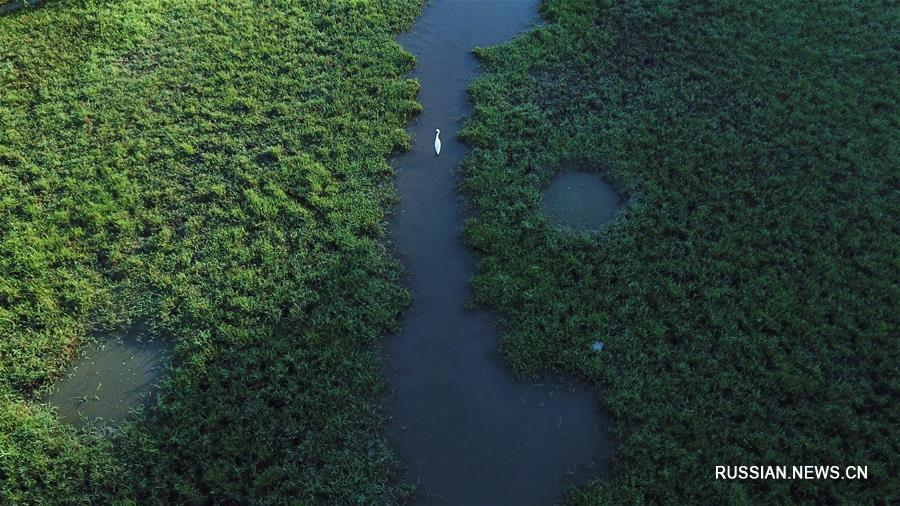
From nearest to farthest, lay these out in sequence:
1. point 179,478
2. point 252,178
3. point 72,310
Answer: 1. point 179,478
2. point 72,310
3. point 252,178

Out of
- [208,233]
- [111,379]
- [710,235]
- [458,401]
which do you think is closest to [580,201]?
[710,235]

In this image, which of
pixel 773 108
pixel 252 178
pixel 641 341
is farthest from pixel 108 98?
pixel 773 108

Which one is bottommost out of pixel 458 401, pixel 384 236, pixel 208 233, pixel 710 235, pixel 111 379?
pixel 458 401

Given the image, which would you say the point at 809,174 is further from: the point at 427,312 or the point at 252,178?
the point at 252,178

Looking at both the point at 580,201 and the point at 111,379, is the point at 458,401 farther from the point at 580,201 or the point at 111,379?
the point at 111,379

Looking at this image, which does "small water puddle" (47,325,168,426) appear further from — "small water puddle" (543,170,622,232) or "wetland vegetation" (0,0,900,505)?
"small water puddle" (543,170,622,232)

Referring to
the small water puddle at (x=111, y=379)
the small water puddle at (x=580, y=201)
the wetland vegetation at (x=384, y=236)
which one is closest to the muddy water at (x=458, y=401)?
the wetland vegetation at (x=384, y=236)
